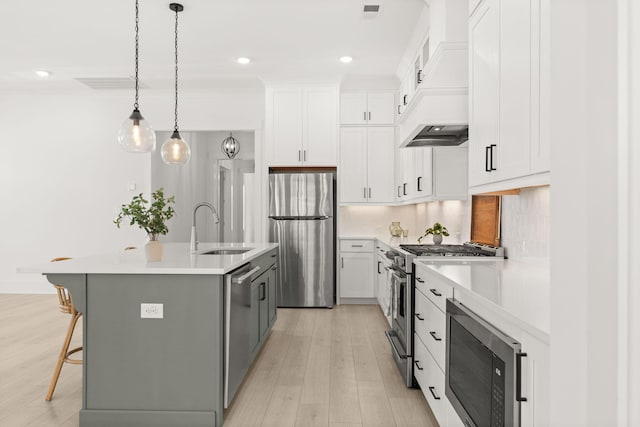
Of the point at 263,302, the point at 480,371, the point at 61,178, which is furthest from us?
the point at 61,178

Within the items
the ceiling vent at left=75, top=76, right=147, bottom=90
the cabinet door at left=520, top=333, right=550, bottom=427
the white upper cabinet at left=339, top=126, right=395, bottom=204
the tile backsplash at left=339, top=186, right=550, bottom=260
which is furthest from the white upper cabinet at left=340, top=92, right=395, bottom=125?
the cabinet door at left=520, top=333, right=550, bottom=427

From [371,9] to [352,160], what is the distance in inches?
87.1

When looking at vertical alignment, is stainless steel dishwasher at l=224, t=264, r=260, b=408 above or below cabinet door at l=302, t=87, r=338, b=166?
below

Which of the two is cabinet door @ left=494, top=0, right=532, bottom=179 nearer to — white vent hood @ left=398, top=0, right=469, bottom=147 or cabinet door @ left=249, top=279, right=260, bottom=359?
white vent hood @ left=398, top=0, right=469, bottom=147

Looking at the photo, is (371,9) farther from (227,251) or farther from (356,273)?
(356,273)

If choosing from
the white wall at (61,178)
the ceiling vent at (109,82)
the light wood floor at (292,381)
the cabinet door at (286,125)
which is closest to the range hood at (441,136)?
the light wood floor at (292,381)

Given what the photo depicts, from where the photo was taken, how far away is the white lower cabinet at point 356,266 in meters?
5.58

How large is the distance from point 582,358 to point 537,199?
2130 millimetres

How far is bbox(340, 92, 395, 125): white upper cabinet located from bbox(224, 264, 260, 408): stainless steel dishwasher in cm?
321

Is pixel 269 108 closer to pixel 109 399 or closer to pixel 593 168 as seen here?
pixel 109 399

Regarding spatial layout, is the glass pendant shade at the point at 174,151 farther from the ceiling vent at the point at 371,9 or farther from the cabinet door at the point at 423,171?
the cabinet door at the point at 423,171

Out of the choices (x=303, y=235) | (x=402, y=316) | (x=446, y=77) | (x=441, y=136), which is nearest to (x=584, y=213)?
(x=446, y=77)

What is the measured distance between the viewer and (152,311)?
239cm

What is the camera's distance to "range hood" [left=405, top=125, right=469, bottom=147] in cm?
308
